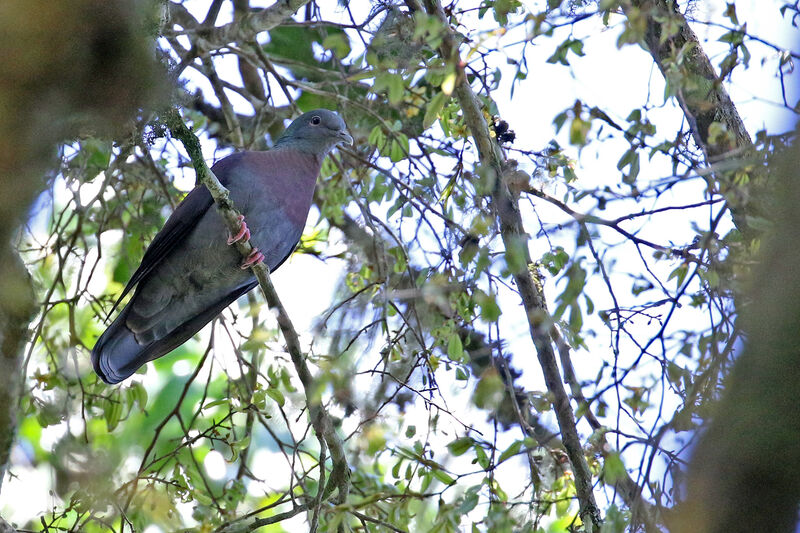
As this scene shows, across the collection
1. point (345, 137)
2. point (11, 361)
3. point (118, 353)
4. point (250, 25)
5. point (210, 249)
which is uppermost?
point (250, 25)

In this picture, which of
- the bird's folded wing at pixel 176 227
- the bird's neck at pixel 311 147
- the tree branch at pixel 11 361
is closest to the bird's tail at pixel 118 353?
the bird's folded wing at pixel 176 227

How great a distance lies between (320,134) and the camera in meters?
4.55

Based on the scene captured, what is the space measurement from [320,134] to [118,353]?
162 cm

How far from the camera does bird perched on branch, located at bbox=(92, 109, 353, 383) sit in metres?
4.14

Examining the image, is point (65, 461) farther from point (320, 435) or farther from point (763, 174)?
point (763, 174)

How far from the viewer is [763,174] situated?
2.10 meters

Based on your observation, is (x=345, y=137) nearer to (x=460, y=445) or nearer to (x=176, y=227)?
(x=176, y=227)

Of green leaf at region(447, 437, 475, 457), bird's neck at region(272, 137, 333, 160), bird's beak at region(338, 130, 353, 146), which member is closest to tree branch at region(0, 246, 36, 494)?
green leaf at region(447, 437, 475, 457)

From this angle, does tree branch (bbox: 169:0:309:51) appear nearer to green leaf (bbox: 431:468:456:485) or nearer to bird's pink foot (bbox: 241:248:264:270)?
bird's pink foot (bbox: 241:248:264:270)

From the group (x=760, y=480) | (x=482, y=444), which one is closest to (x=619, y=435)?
(x=482, y=444)

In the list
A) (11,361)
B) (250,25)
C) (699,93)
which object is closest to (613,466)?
(699,93)

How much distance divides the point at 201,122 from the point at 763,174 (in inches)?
124

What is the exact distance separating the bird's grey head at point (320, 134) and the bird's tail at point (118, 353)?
52.5 inches

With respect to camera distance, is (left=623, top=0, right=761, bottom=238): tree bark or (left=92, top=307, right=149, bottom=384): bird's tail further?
(left=92, top=307, right=149, bottom=384): bird's tail
